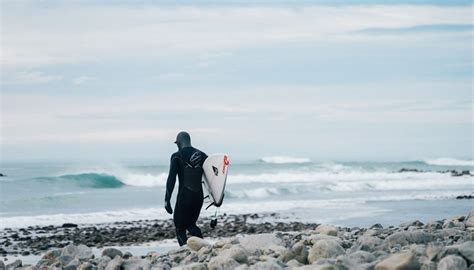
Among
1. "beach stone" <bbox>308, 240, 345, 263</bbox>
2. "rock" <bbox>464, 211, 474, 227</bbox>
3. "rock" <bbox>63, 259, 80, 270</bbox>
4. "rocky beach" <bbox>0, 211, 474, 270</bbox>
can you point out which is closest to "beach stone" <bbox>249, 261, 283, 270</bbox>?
"rocky beach" <bbox>0, 211, 474, 270</bbox>

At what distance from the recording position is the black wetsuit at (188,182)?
451 inches

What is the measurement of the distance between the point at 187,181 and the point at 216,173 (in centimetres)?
42

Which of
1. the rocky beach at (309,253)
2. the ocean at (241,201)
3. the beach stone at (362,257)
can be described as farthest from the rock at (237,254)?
the ocean at (241,201)

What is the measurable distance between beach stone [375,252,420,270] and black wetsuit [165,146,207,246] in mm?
4525

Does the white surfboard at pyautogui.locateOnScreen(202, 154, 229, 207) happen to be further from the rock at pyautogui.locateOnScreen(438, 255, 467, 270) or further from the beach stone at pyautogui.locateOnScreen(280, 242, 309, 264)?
the rock at pyautogui.locateOnScreen(438, 255, 467, 270)

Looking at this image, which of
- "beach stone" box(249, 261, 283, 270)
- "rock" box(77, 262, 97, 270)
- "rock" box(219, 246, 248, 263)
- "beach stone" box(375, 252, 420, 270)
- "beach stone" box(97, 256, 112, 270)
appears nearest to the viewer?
"beach stone" box(375, 252, 420, 270)

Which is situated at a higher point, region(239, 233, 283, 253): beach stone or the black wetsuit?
the black wetsuit

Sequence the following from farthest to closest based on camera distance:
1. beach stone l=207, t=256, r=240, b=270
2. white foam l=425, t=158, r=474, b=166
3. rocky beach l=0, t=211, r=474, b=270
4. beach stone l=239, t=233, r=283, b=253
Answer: white foam l=425, t=158, r=474, b=166 < beach stone l=239, t=233, r=283, b=253 < beach stone l=207, t=256, r=240, b=270 < rocky beach l=0, t=211, r=474, b=270

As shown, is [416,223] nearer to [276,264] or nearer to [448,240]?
[448,240]

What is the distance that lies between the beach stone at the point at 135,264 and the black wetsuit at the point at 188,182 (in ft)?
7.48

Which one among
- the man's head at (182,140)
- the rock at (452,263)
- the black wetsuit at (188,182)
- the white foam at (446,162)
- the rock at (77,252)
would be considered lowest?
the rock at (452,263)

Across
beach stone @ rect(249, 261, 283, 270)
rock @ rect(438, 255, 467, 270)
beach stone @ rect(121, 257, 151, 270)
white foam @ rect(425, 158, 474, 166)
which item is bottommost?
rock @ rect(438, 255, 467, 270)

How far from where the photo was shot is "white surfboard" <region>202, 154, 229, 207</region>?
11531 millimetres

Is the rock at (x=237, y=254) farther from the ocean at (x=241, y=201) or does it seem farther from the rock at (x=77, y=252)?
the ocean at (x=241, y=201)
